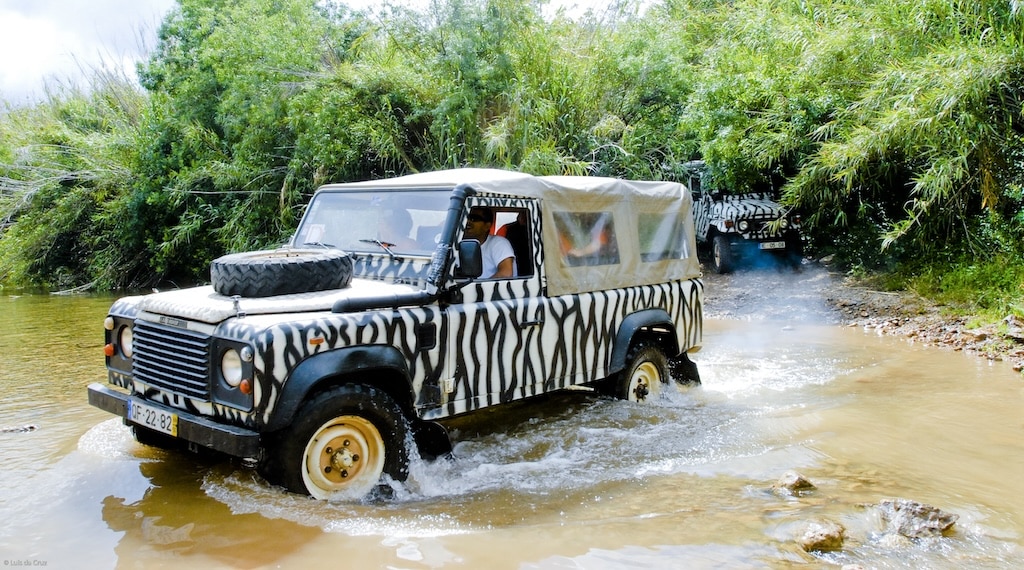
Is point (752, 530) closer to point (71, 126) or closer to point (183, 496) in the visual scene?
point (183, 496)

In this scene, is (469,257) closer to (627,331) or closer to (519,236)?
(519,236)

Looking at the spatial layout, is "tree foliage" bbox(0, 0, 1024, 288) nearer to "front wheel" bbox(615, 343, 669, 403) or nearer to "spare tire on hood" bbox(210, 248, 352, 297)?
"front wheel" bbox(615, 343, 669, 403)

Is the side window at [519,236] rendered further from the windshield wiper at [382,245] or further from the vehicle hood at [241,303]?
the vehicle hood at [241,303]

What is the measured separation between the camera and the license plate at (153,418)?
4.30 meters

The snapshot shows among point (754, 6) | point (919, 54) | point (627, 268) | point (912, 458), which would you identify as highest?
point (754, 6)

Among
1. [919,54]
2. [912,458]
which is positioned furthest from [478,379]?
[919,54]

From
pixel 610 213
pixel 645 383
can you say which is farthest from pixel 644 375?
pixel 610 213

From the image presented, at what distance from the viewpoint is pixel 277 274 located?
4555 millimetres

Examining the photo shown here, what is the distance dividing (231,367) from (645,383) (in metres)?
3.65

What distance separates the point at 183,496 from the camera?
4.59m

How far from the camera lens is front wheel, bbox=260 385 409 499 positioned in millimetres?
4164

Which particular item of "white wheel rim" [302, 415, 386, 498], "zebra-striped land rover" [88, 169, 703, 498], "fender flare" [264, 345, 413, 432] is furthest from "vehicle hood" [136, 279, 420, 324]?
"white wheel rim" [302, 415, 386, 498]

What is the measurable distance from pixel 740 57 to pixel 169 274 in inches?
544

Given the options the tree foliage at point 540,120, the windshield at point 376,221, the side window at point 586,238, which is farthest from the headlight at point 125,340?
the tree foliage at point 540,120
